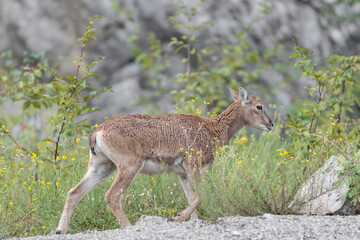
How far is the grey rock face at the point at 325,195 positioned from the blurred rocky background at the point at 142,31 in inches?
196

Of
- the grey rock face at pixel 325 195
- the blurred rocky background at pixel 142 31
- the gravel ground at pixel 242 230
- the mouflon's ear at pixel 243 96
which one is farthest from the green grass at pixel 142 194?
the blurred rocky background at pixel 142 31

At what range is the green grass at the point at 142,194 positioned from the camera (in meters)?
6.45

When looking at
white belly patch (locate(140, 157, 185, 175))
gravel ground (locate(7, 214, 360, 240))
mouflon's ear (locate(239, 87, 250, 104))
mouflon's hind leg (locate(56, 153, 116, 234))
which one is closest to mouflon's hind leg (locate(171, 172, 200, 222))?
white belly patch (locate(140, 157, 185, 175))

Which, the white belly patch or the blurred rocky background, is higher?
the blurred rocky background

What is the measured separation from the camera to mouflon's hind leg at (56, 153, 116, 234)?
21.6 feet

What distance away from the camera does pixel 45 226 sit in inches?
269

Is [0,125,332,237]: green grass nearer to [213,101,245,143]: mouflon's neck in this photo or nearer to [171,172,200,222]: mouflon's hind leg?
[171,172,200,222]: mouflon's hind leg

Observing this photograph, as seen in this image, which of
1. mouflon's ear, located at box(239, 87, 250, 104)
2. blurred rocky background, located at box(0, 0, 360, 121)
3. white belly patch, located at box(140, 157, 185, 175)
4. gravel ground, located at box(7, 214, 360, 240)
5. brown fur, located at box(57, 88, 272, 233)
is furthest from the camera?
blurred rocky background, located at box(0, 0, 360, 121)

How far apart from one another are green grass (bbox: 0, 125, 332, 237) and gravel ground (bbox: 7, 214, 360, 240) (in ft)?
0.90

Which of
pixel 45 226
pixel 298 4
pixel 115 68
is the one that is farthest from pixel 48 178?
pixel 298 4

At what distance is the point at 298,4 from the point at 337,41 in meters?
1.03

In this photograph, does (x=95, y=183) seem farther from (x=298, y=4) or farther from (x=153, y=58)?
(x=298, y=4)

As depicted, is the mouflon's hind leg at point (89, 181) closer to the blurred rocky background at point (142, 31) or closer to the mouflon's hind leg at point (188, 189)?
the mouflon's hind leg at point (188, 189)

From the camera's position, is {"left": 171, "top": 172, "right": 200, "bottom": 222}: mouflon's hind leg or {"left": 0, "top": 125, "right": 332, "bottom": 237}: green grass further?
{"left": 0, "top": 125, "right": 332, "bottom": 237}: green grass
